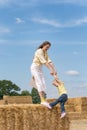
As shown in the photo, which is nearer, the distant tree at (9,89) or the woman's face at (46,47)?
the woman's face at (46,47)

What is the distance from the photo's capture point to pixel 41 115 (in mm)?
13617

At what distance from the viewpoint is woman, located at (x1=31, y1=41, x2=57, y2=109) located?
42.7ft

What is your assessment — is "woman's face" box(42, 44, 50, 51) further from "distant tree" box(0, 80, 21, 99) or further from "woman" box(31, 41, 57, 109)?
"distant tree" box(0, 80, 21, 99)

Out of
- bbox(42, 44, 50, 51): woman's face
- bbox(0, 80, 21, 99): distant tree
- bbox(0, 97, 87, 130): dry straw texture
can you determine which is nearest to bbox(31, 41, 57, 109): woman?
bbox(42, 44, 50, 51): woman's face

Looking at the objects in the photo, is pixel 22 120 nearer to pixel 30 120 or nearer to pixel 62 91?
pixel 30 120

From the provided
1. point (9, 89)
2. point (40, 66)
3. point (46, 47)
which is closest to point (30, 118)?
point (40, 66)

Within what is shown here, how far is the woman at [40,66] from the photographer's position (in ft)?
42.7

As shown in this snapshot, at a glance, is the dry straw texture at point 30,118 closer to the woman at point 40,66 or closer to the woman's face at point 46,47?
the woman at point 40,66

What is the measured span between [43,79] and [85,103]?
18.3m

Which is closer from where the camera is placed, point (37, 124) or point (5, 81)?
point (37, 124)

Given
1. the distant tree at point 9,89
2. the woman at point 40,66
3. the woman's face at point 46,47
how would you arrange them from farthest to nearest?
the distant tree at point 9,89 < the woman's face at point 46,47 < the woman at point 40,66

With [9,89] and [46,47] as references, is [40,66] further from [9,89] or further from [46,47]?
[9,89]

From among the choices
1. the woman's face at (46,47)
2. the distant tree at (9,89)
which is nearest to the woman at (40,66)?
the woman's face at (46,47)

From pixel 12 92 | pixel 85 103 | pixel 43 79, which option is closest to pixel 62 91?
pixel 43 79
